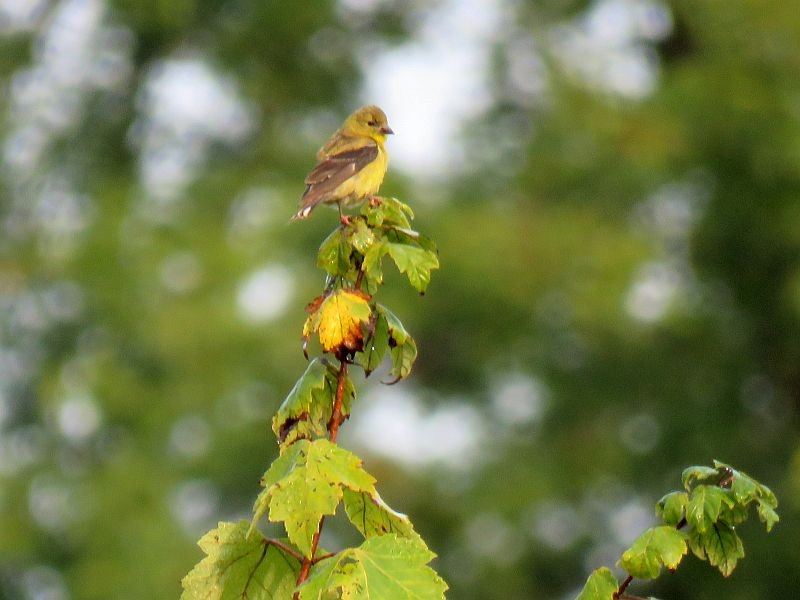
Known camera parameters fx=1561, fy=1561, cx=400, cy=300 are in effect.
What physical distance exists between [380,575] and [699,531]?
0.50 meters

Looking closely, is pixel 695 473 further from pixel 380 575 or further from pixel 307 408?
pixel 307 408

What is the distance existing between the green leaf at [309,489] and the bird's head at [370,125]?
3.82 meters

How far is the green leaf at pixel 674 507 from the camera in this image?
8.11ft

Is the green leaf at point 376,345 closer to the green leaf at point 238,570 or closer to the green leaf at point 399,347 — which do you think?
the green leaf at point 399,347

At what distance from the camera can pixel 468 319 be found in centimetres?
1944

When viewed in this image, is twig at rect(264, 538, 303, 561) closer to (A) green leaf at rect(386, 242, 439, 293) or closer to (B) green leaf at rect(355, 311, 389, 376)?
(B) green leaf at rect(355, 311, 389, 376)

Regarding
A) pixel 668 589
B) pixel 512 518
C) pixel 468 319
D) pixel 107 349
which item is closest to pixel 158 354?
pixel 107 349

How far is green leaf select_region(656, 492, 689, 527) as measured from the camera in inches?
97.3

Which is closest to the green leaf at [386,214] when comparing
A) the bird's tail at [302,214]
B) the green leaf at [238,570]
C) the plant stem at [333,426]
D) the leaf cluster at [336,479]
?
the leaf cluster at [336,479]

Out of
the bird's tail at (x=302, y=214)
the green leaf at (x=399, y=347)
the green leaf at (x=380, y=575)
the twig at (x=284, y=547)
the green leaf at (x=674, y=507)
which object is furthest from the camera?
the bird's tail at (x=302, y=214)

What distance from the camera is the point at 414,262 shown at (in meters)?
2.68

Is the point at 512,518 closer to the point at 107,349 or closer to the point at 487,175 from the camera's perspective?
the point at 487,175

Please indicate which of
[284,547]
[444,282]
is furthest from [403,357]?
[444,282]

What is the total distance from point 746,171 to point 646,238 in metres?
2.46
